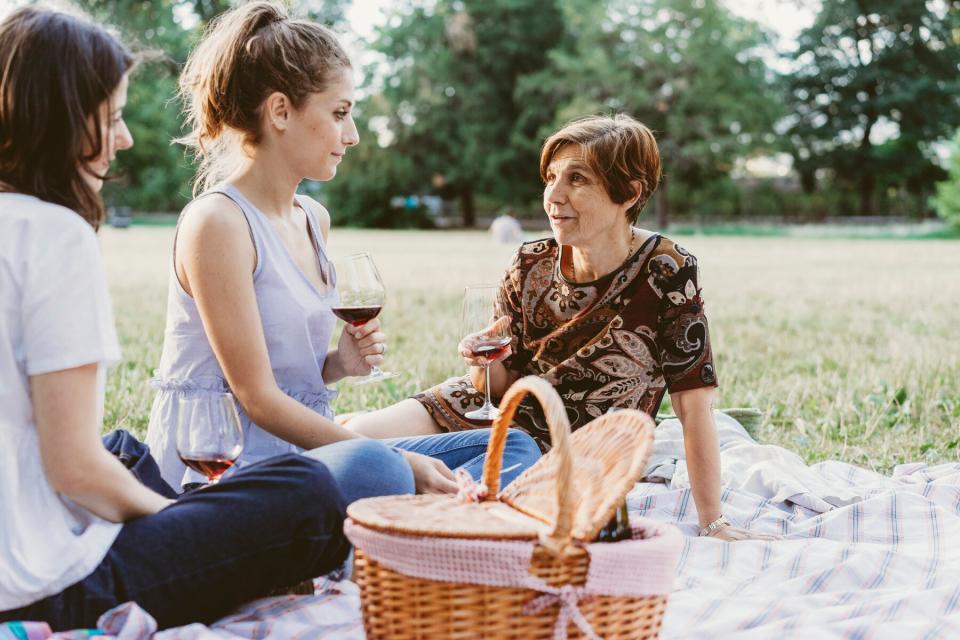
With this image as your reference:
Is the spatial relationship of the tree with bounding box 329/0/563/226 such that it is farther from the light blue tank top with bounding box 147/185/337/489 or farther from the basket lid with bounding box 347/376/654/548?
the basket lid with bounding box 347/376/654/548

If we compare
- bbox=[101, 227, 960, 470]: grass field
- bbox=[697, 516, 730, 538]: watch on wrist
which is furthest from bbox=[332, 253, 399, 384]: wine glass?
bbox=[101, 227, 960, 470]: grass field

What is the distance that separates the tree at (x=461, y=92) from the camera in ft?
155

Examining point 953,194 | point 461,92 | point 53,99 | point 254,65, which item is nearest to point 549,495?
point 53,99

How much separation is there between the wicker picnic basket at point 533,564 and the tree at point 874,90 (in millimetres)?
48141

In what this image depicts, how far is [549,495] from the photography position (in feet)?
7.37

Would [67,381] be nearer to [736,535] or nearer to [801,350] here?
[736,535]

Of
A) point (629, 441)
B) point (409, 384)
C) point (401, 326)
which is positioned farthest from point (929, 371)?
point (629, 441)

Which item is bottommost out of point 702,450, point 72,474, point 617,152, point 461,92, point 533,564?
point 702,450

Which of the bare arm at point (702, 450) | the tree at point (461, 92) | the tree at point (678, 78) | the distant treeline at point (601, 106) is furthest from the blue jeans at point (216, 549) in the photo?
the tree at point (461, 92)

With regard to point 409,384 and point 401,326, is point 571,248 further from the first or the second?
point 401,326

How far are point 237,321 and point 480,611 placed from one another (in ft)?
3.73

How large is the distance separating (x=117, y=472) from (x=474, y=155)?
45.5m

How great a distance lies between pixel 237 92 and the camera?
3.05 m

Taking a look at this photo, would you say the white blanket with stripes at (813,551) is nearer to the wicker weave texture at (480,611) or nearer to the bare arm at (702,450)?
the bare arm at (702,450)
